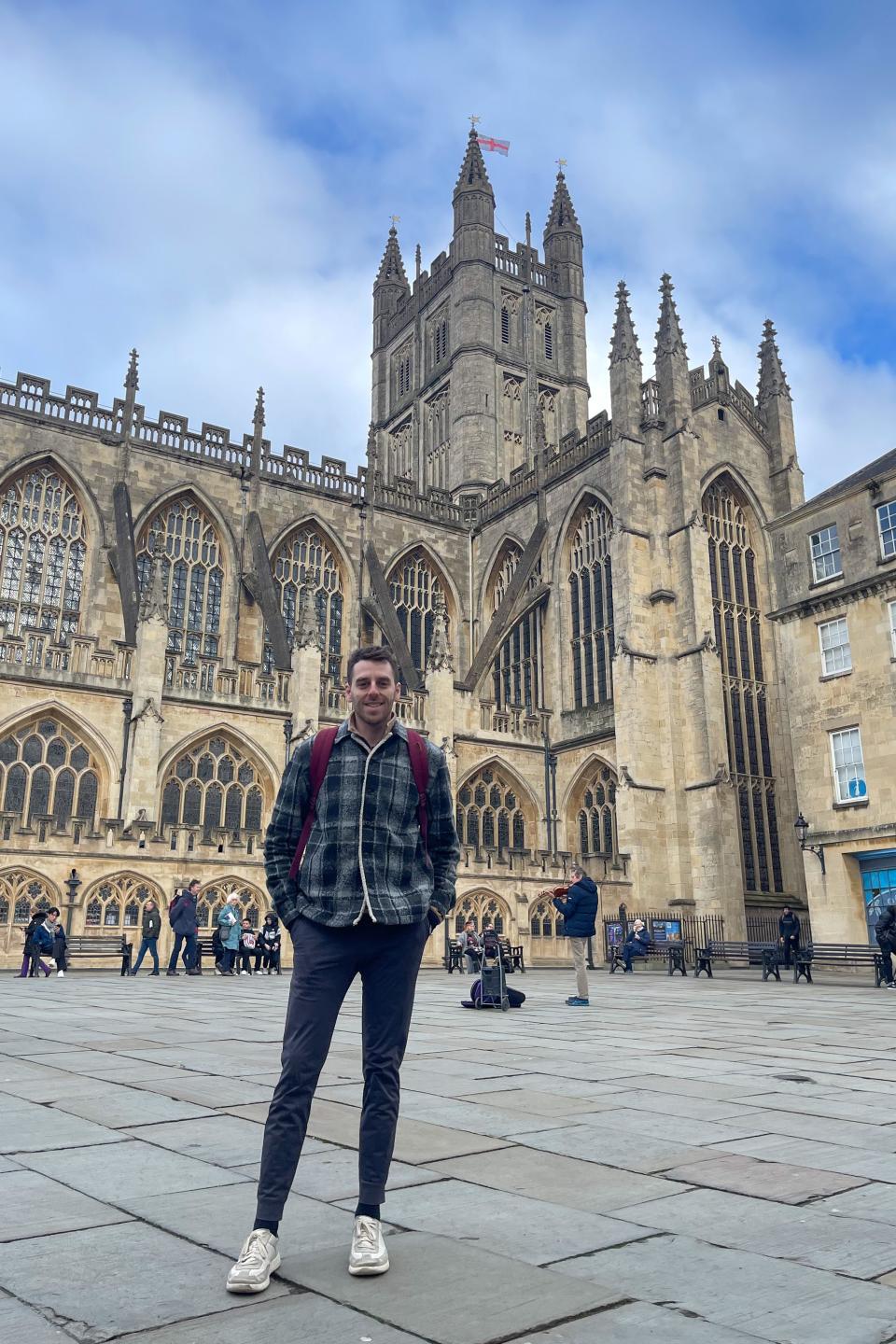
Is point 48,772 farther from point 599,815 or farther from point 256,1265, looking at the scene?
point 256,1265

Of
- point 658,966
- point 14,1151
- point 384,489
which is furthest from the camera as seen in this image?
point 384,489

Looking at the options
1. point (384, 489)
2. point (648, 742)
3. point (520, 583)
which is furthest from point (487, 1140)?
point (384, 489)

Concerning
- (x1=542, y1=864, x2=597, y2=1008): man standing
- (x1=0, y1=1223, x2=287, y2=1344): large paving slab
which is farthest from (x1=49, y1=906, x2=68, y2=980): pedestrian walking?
(x1=0, y1=1223, x2=287, y2=1344): large paving slab

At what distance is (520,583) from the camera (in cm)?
3462

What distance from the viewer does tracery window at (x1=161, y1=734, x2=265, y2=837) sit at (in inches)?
1049

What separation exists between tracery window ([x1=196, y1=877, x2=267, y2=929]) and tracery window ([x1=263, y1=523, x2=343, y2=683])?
11.6 metres

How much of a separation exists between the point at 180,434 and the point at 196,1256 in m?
33.6

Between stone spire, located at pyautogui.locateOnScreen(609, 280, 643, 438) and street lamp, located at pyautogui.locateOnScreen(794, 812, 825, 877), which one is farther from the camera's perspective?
stone spire, located at pyautogui.locateOnScreen(609, 280, 643, 438)

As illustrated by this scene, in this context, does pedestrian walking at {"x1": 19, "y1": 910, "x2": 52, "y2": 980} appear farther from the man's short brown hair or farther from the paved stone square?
the man's short brown hair

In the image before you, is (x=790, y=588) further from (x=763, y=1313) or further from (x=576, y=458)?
(x=763, y=1313)

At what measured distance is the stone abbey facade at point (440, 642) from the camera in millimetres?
25375

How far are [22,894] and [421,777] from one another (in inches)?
771

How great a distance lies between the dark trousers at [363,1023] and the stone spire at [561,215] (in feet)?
Result: 182

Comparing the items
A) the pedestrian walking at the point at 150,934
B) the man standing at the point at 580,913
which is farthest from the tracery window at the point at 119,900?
the man standing at the point at 580,913
